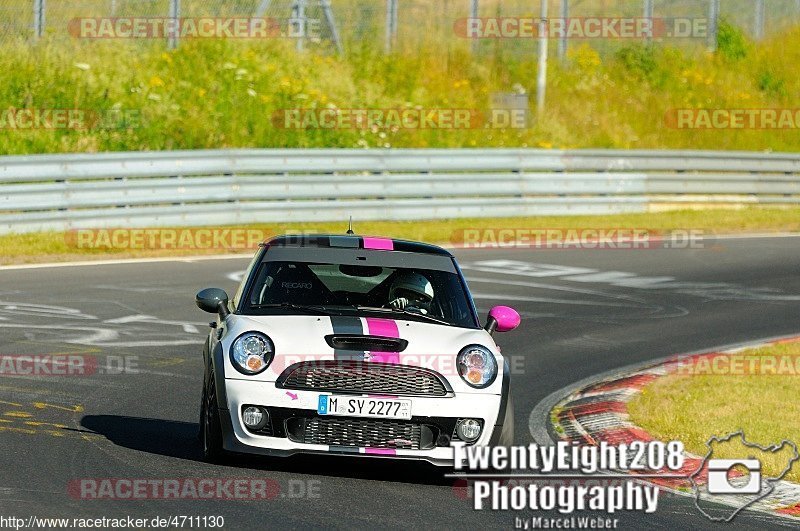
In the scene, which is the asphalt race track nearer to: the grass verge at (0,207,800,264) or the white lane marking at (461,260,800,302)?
the white lane marking at (461,260,800,302)

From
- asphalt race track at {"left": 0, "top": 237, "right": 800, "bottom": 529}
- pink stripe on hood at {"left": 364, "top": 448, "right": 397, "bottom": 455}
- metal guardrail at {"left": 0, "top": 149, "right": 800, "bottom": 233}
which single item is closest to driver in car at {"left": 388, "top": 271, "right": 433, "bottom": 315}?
asphalt race track at {"left": 0, "top": 237, "right": 800, "bottom": 529}

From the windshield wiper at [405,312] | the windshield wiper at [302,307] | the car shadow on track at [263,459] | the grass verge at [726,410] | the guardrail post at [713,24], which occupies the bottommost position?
the grass verge at [726,410]

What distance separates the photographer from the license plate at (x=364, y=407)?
812 cm

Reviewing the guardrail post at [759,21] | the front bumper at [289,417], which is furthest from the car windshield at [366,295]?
the guardrail post at [759,21]

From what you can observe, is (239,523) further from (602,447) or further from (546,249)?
(546,249)

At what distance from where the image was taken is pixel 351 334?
8.34 m

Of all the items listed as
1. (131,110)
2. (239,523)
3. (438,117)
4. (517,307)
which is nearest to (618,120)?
(438,117)

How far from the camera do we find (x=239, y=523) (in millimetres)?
7145

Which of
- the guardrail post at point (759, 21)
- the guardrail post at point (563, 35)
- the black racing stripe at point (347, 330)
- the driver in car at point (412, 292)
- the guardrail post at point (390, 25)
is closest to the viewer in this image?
the black racing stripe at point (347, 330)

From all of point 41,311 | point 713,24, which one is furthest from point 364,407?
point 713,24

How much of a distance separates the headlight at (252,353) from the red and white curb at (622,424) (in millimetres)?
2531

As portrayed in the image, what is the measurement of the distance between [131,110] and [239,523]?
1947 centimetres

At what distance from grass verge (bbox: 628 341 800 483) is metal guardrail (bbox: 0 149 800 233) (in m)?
10.5

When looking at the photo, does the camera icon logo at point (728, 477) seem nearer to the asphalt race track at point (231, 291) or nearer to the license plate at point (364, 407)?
the asphalt race track at point (231, 291)
